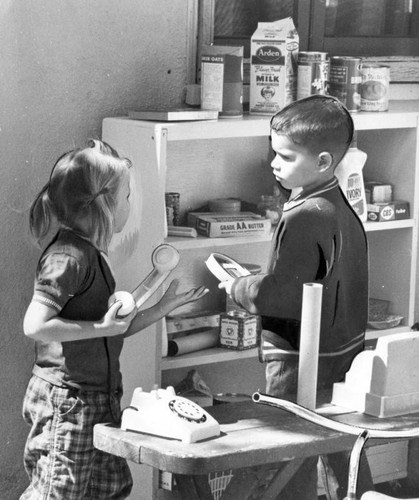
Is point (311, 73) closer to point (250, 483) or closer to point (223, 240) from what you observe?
point (223, 240)

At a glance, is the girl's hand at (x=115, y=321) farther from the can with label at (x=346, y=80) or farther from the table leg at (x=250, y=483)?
the can with label at (x=346, y=80)

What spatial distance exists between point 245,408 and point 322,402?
8.2 inches

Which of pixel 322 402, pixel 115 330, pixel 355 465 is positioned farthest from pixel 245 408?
pixel 355 465

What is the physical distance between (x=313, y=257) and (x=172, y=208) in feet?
2.47

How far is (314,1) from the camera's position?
3824mm

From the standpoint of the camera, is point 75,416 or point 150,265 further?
point 150,265

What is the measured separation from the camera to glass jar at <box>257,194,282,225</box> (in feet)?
11.5

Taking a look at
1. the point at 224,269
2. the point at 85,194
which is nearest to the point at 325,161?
the point at 224,269

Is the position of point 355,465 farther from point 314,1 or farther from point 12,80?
point 314,1

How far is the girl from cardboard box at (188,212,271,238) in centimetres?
60

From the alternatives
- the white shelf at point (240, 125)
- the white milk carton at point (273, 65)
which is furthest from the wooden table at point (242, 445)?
the white milk carton at point (273, 65)

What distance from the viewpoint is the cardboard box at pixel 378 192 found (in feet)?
12.0

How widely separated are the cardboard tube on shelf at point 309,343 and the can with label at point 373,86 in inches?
48.7

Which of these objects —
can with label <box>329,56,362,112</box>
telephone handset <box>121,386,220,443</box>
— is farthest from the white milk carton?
telephone handset <box>121,386,220,443</box>
